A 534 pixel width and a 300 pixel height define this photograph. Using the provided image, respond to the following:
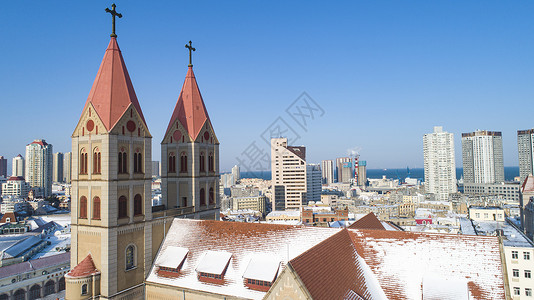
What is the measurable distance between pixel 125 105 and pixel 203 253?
11.5 m

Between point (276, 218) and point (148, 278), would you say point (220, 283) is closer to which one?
point (148, 278)

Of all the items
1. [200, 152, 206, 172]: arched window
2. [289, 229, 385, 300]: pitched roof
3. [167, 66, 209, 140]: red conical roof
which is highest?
[167, 66, 209, 140]: red conical roof

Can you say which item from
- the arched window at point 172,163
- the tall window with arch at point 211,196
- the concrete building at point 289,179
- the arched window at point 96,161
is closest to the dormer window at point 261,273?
the tall window with arch at point 211,196

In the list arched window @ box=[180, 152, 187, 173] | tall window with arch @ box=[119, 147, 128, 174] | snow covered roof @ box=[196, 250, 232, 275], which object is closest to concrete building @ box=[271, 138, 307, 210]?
arched window @ box=[180, 152, 187, 173]

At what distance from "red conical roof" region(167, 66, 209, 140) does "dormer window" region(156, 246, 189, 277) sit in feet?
31.9

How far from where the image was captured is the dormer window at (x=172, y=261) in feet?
80.9

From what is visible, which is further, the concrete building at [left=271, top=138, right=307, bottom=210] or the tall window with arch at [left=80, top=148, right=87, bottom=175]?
the concrete building at [left=271, top=138, right=307, bottom=210]

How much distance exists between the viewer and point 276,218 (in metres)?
121

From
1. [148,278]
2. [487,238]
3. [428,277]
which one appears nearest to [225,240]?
[148,278]

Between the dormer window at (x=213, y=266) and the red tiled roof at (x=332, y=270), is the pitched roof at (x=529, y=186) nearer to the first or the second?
the red tiled roof at (x=332, y=270)

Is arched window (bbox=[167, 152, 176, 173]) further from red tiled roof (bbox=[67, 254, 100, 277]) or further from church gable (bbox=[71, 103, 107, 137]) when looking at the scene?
red tiled roof (bbox=[67, 254, 100, 277])

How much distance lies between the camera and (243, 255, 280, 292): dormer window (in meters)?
21.1

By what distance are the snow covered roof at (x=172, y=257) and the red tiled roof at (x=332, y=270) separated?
1092cm

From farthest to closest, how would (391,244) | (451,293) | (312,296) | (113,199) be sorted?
1. (113,199)
2. (391,244)
3. (451,293)
4. (312,296)
